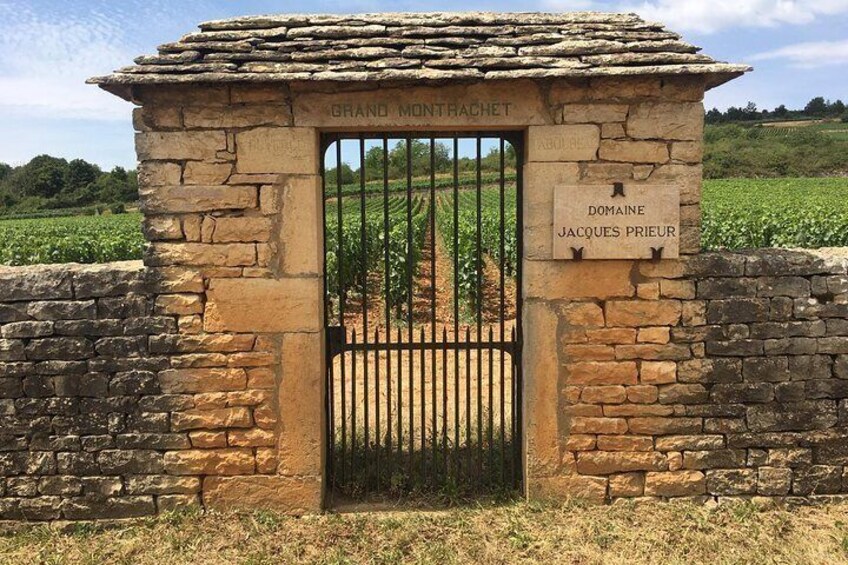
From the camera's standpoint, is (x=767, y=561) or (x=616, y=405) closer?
(x=767, y=561)

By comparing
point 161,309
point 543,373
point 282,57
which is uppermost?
point 282,57

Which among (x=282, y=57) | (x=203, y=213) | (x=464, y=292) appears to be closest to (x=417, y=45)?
(x=282, y=57)

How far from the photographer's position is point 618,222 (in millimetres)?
4207

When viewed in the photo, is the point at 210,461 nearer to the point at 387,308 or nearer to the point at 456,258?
the point at 387,308

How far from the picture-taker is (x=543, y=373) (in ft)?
14.2

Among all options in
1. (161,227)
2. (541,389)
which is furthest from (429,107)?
(541,389)

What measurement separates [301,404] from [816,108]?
99.8 metres

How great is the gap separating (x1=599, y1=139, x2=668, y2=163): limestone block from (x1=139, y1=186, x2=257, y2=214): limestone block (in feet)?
8.23

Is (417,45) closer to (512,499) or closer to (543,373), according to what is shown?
(543,373)

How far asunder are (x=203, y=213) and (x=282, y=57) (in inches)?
48.2

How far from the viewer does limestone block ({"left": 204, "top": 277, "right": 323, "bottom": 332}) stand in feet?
13.8

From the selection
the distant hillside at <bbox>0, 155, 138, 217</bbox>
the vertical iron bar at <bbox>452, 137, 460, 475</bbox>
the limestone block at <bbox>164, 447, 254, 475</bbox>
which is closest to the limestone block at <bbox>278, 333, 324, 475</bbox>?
the limestone block at <bbox>164, 447, 254, 475</bbox>

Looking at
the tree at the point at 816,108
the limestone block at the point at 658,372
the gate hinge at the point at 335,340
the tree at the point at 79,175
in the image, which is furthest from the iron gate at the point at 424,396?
the tree at the point at 816,108

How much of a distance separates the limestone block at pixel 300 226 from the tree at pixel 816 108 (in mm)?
97670
